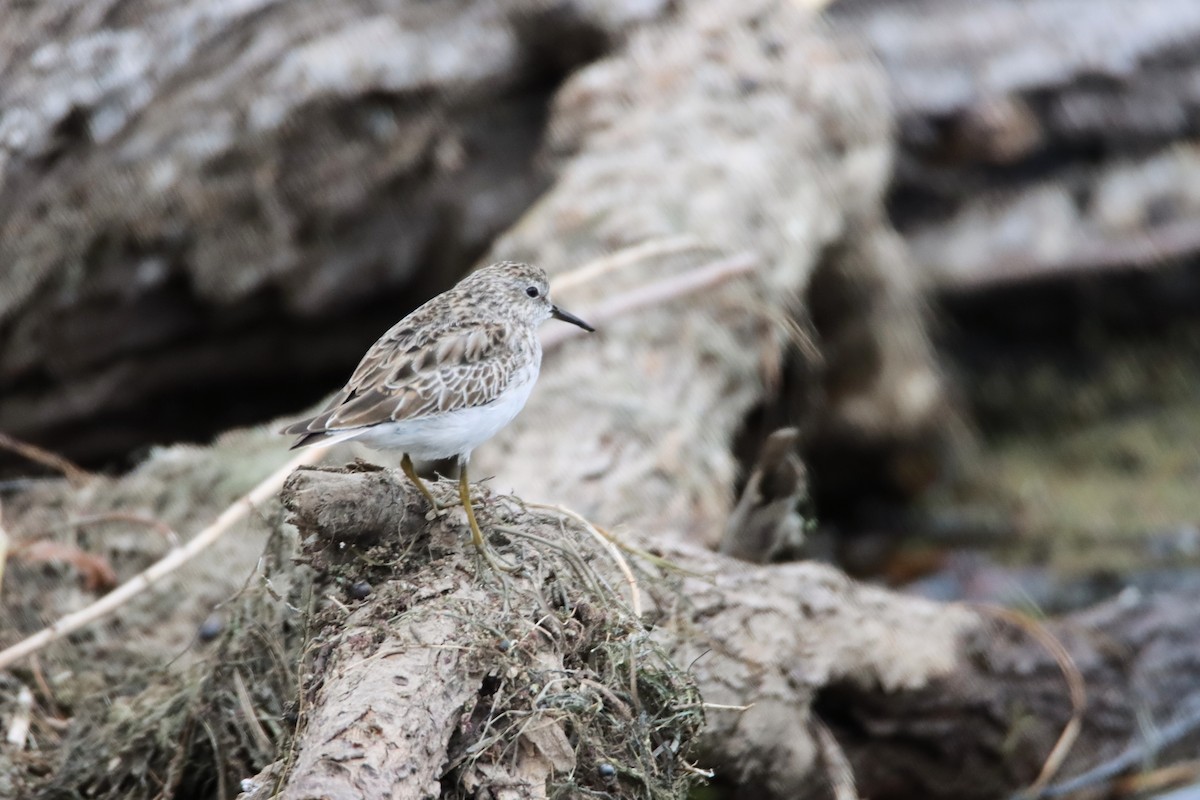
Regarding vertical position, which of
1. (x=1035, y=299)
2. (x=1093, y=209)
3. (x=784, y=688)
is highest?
(x=784, y=688)

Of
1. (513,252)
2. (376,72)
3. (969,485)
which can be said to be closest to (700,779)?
(513,252)

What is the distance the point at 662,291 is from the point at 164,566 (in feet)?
8.80

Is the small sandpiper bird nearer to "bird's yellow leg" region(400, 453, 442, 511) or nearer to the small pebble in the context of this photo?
"bird's yellow leg" region(400, 453, 442, 511)

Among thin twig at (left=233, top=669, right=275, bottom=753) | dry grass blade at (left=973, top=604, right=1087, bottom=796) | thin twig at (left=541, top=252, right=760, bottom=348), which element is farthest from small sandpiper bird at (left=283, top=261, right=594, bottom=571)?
dry grass blade at (left=973, top=604, right=1087, bottom=796)

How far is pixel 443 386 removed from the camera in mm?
4293

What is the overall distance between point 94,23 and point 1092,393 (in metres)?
7.20

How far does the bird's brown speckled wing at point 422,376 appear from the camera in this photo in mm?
4109

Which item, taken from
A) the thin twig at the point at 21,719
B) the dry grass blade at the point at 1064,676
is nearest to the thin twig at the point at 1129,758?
the dry grass blade at the point at 1064,676

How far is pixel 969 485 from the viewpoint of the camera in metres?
9.27

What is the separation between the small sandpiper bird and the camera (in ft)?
13.4

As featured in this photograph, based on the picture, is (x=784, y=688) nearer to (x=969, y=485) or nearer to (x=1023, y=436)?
(x=969, y=485)

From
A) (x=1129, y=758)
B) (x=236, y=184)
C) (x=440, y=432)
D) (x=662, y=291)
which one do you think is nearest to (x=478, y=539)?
(x=440, y=432)

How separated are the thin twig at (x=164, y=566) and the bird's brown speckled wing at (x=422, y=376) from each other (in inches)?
34.0

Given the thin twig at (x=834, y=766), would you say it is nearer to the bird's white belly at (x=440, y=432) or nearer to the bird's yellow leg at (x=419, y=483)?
the bird's white belly at (x=440, y=432)
